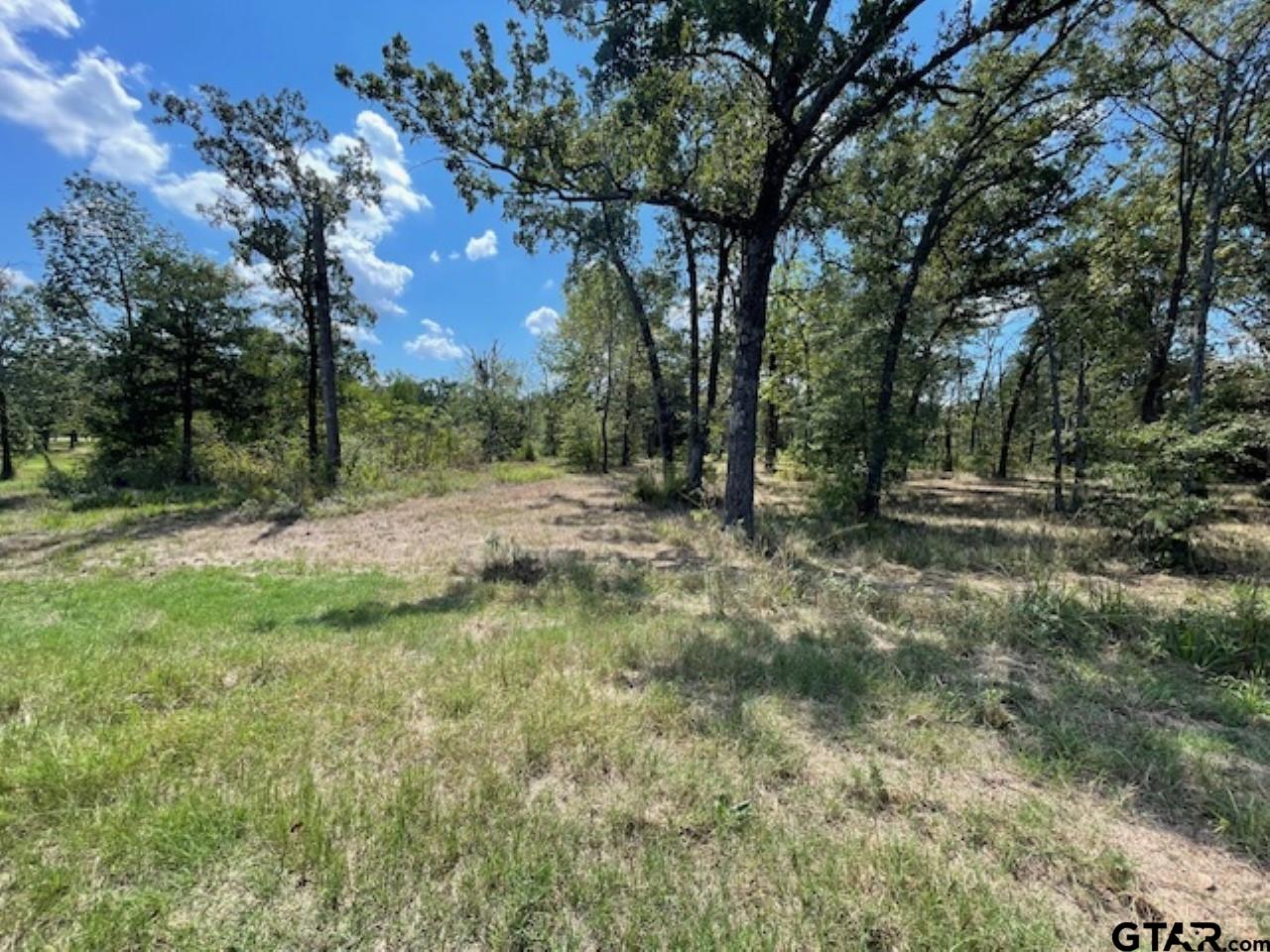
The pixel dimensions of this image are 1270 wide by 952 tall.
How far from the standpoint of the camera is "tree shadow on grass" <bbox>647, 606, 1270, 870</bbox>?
2.42 metres

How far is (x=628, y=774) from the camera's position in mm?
2518

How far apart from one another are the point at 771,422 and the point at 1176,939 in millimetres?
23878

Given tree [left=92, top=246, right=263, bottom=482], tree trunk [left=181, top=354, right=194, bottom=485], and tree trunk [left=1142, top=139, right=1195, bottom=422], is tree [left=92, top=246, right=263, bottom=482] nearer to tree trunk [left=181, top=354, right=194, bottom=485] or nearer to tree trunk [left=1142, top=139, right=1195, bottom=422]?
tree trunk [left=181, top=354, right=194, bottom=485]

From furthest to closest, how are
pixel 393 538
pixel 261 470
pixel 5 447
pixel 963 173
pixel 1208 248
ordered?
pixel 5 447
pixel 261 470
pixel 963 173
pixel 393 538
pixel 1208 248

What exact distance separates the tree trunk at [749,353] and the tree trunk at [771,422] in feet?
44.1

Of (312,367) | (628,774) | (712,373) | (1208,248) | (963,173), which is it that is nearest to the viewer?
(628,774)

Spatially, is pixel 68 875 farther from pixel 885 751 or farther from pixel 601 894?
pixel 885 751

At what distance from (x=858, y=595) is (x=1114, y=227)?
1320 centimetres

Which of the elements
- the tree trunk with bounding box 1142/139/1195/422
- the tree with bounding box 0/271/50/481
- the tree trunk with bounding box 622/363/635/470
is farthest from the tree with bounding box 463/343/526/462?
the tree trunk with bounding box 1142/139/1195/422

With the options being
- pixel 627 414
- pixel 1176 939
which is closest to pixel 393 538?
pixel 1176 939

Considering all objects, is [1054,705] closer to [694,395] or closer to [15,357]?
[694,395]

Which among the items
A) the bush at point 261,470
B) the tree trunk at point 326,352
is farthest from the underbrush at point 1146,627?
the tree trunk at point 326,352

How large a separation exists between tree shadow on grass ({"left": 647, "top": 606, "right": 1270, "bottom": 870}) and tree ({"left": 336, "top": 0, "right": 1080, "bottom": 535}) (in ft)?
14.6

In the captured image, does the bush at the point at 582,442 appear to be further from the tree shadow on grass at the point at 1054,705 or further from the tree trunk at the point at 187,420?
the tree shadow on grass at the point at 1054,705
